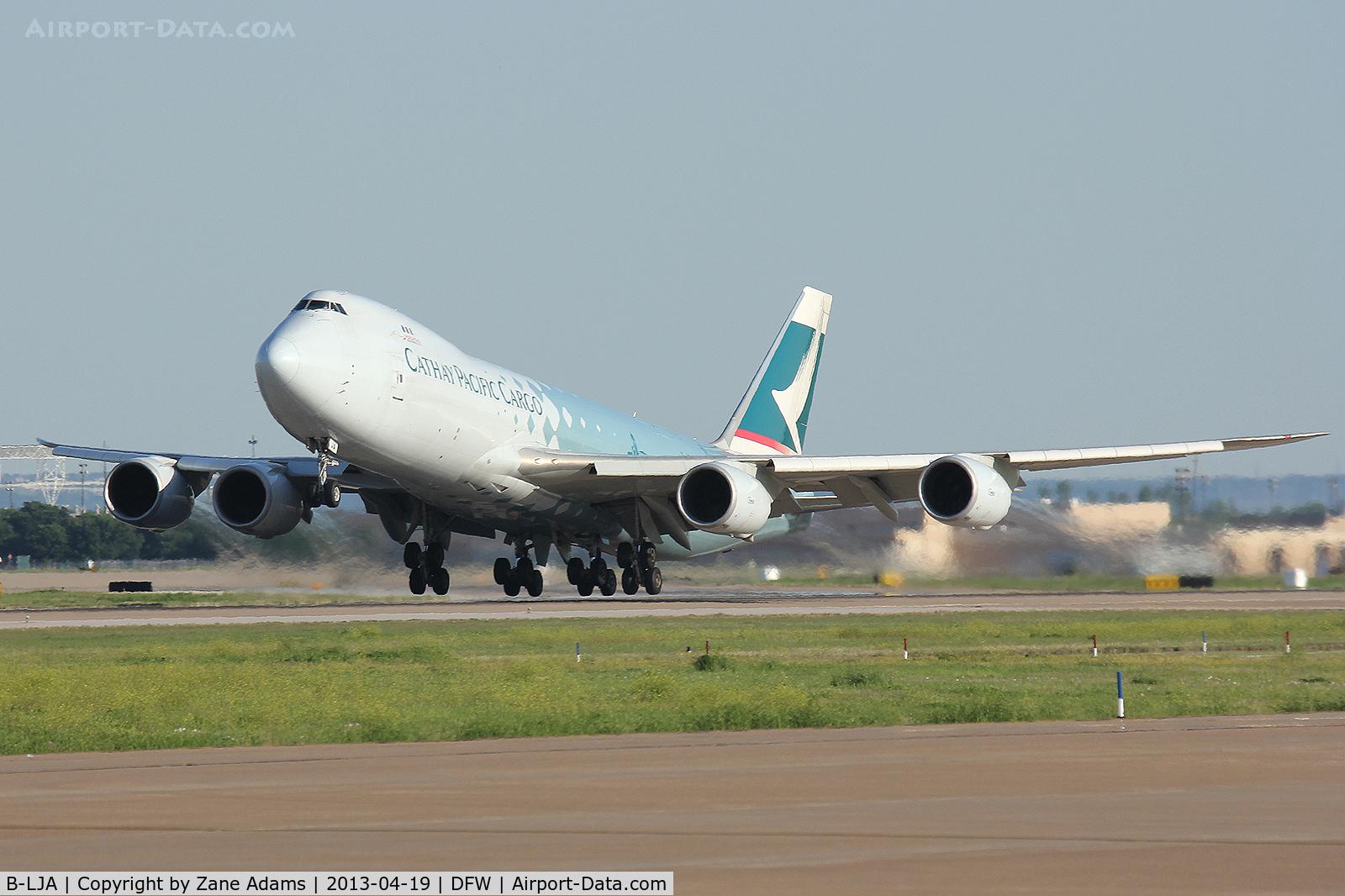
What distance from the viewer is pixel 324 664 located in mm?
24438

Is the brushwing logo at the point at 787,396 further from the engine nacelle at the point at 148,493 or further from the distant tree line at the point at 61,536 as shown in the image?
the distant tree line at the point at 61,536

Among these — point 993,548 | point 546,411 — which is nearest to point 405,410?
point 546,411

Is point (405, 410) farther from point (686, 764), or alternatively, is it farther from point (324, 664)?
point (686, 764)

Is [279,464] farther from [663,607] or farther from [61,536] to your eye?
[61,536]

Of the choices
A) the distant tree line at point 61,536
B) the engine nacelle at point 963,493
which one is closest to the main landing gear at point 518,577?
the engine nacelle at point 963,493

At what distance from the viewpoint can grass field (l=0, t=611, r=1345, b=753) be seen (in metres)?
16.1

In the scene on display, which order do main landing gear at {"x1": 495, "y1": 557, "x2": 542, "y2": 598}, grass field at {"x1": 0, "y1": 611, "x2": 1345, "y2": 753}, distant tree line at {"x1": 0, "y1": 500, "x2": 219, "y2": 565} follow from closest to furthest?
grass field at {"x1": 0, "y1": 611, "x2": 1345, "y2": 753} → main landing gear at {"x1": 495, "y1": 557, "x2": 542, "y2": 598} → distant tree line at {"x1": 0, "y1": 500, "x2": 219, "y2": 565}

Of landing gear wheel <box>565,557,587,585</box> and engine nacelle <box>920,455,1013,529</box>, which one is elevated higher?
engine nacelle <box>920,455,1013,529</box>

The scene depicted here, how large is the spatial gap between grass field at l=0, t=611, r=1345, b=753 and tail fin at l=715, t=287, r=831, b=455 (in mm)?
14434

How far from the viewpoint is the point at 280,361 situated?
94.6ft

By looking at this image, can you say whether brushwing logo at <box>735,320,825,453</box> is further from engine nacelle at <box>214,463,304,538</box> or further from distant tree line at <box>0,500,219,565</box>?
distant tree line at <box>0,500,219,565</box>

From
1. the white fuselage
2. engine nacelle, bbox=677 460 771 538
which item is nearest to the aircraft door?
the white fuselage

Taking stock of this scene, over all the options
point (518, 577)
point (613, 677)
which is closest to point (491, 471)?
point (518, 577)

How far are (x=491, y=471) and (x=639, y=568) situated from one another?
705cm
